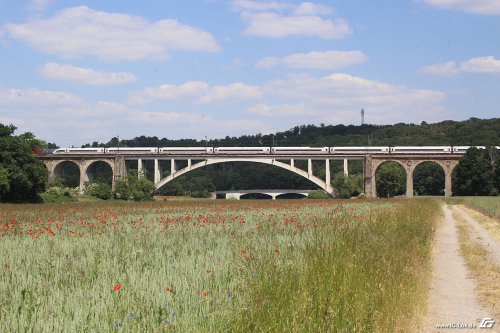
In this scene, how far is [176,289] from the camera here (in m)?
7.09

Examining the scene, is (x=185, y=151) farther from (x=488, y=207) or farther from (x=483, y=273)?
(x=483, y=273)

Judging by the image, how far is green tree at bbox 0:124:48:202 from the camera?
212 ft

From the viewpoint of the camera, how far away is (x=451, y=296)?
11.5 m

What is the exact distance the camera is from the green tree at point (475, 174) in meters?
104

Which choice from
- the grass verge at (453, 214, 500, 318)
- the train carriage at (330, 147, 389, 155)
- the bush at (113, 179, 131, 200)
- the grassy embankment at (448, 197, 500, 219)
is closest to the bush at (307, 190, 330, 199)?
the train carriage at (330, 147, 389, 155)

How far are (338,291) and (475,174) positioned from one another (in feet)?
340

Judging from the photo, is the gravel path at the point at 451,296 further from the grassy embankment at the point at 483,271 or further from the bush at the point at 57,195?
the bush at the point at 57,195

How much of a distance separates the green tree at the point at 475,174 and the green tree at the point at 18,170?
70.5 m

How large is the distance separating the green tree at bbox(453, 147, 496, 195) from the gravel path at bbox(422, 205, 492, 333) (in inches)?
3602

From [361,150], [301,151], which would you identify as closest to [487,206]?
[361,150]

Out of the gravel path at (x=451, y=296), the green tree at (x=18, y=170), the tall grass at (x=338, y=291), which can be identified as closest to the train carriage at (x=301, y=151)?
the green tree at (x=18, y=170)

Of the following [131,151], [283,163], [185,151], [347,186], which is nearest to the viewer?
[347,186]

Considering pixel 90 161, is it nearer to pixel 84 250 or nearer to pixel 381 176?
pixel 381 176

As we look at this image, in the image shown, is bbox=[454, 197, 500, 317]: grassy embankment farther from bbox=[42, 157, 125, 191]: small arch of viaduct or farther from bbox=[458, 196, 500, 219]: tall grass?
bbox=[42, 157, 125, 191]: small arch of viaduct
